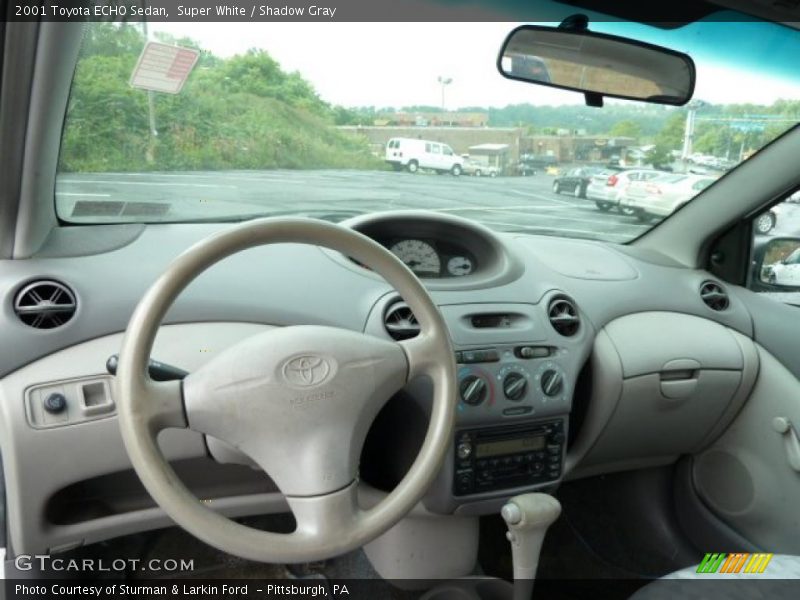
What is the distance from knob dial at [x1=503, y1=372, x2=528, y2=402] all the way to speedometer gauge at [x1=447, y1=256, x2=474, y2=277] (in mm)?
505

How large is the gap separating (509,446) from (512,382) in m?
0.21

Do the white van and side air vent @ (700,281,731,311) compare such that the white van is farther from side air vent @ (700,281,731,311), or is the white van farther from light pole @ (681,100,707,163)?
side air vent @ (700,281,731,311)

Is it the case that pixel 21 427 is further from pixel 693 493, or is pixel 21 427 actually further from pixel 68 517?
pixel 693 493

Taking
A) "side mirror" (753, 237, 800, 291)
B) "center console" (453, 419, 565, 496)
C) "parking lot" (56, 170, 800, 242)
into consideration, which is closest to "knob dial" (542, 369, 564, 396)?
"center console" (453, 419, 565, 496)

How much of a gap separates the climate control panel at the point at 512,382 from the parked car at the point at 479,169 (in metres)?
0.76

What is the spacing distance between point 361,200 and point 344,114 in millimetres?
363

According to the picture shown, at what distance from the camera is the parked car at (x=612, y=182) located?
2775 mm

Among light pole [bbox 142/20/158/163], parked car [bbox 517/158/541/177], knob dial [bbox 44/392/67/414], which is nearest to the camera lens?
knob dial [bbox 44/392/67/414]

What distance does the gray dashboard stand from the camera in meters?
1.74

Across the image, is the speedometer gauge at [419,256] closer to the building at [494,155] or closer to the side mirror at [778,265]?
the building at [494,155]

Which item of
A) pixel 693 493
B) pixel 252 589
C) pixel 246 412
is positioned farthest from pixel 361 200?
pixel 693 493

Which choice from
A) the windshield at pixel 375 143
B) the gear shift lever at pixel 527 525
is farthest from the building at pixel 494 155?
the gear shift lever at pixel 527 525

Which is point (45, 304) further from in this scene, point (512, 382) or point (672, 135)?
point (672, 135)

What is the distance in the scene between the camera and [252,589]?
94.7 inches
